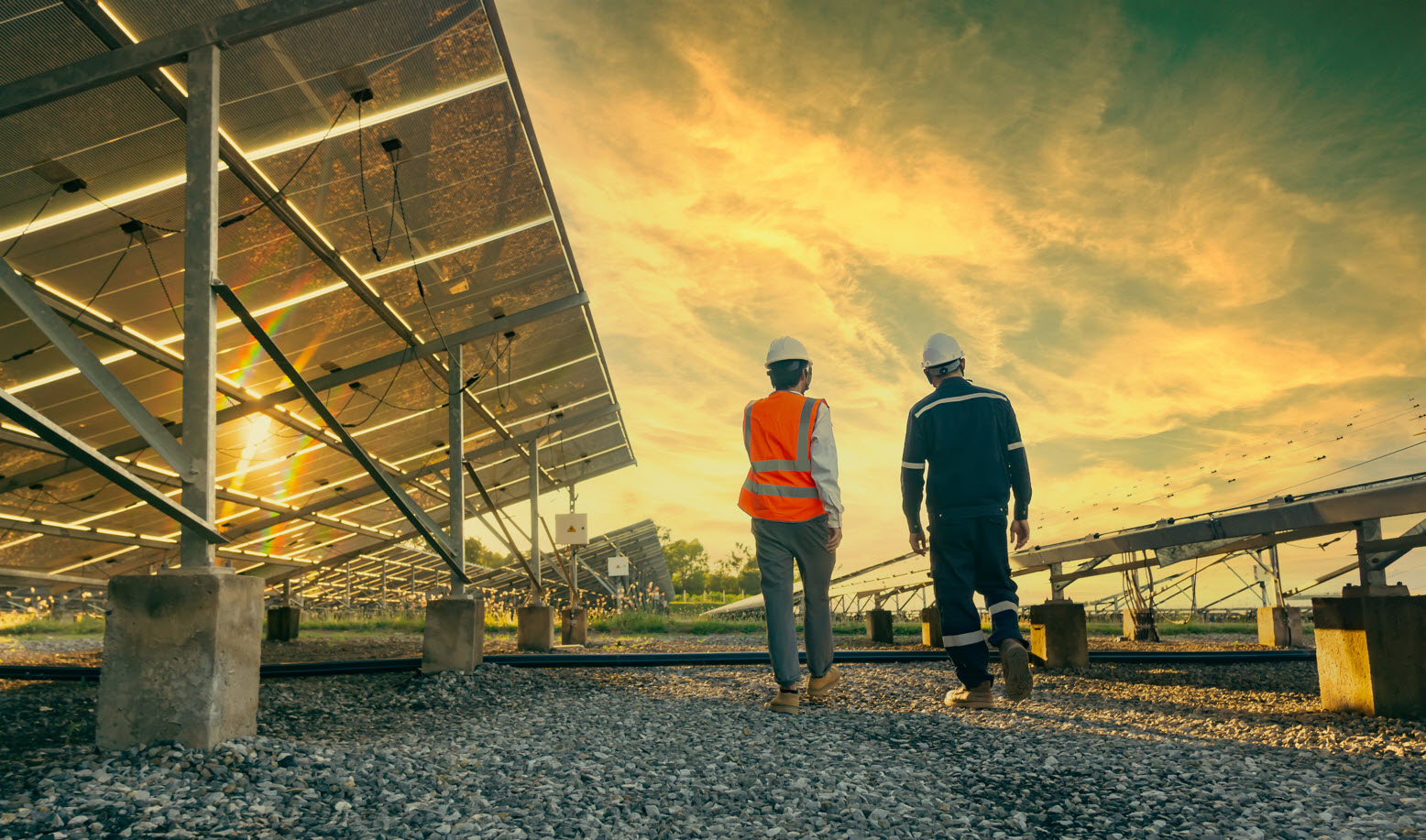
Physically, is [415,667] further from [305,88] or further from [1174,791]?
[1174,791]

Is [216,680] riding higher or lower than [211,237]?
lower

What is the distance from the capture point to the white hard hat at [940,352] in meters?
5.33

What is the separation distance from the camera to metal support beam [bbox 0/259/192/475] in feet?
12.7

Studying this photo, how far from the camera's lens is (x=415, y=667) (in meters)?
8.19

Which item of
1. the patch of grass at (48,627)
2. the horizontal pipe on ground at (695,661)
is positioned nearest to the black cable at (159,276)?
the horizontal pipe on ground at (695,661)

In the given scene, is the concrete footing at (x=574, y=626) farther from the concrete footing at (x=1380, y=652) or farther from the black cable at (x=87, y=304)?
the concrete footing at (x=1380, y=652)

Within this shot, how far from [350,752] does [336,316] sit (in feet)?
22.2

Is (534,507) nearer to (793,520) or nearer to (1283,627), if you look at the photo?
(793,520)

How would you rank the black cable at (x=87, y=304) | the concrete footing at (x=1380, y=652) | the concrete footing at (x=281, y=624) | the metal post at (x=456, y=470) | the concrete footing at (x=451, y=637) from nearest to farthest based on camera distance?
the concrete footing at (x=1380, y=652) → the black cable at (x=87, y=304) → the concrete footing at (x=451, y=637) → the metal post at (x=456, y=470) → the concrete footing at (x=281, y=624)

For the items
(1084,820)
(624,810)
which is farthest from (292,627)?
(1084,820)

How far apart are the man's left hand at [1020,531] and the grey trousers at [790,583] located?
3.67ft

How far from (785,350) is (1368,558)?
3.45 metres

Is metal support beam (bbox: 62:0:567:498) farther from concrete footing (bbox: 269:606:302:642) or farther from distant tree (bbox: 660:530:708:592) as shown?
distant tree (bbox: 660:530:708:592)

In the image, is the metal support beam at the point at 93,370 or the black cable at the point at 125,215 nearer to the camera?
the metal support beam at the point at 93,370
